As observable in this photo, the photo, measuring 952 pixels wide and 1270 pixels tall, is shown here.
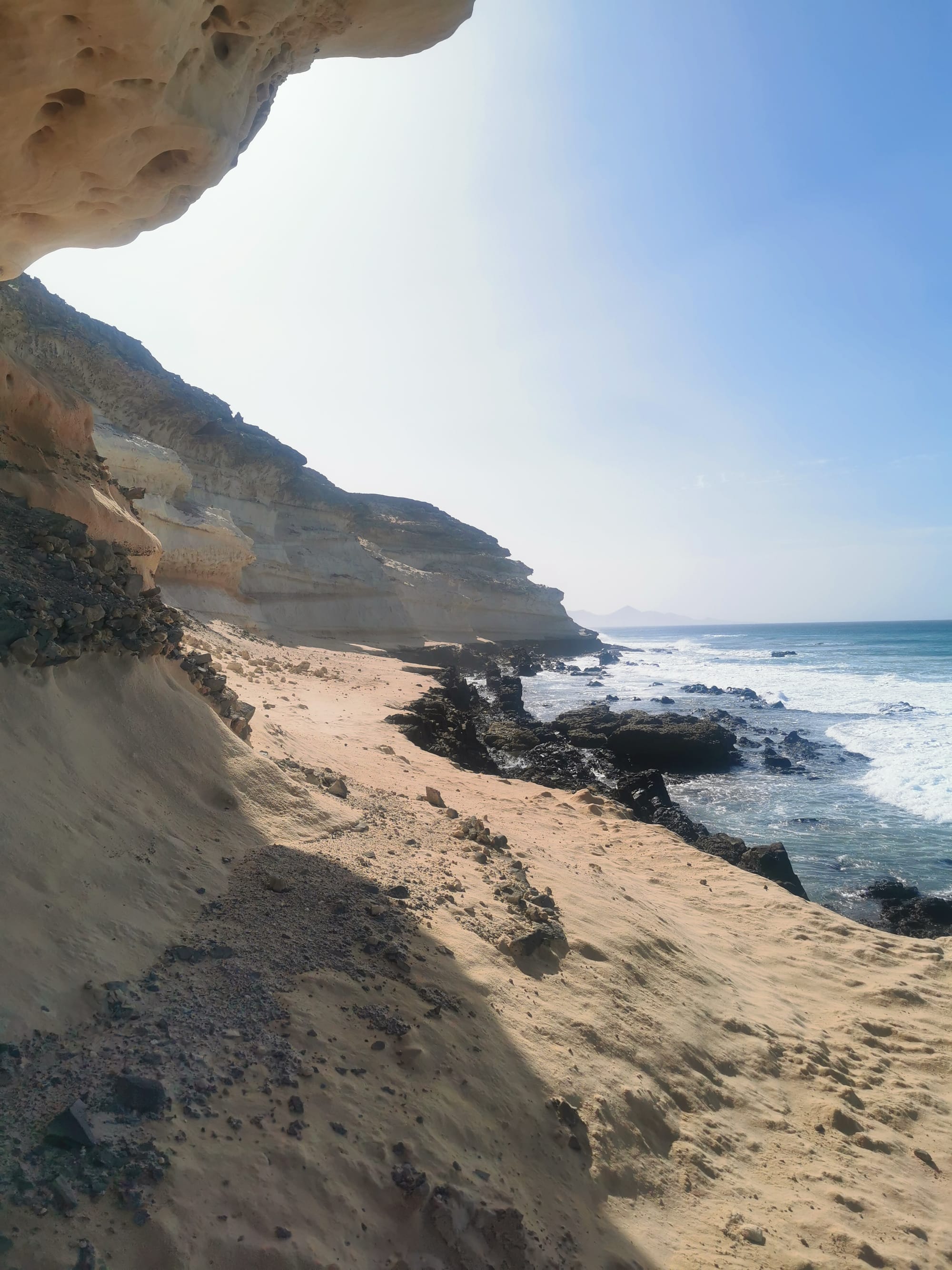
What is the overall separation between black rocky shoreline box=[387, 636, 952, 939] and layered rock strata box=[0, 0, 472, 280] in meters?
9.16

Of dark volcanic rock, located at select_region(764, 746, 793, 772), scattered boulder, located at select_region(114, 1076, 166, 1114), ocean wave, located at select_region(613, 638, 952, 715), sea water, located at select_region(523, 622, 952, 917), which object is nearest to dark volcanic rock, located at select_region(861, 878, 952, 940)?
sea water, located at select_region(523, 622, 952, 917)

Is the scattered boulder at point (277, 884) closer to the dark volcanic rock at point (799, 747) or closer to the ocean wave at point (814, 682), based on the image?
the dark volcanic rock at point (799, 747)

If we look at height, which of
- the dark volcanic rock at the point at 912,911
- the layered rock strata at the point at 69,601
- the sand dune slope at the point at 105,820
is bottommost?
the dark volcanic rock at the point at 912,911

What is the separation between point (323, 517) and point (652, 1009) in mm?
31625

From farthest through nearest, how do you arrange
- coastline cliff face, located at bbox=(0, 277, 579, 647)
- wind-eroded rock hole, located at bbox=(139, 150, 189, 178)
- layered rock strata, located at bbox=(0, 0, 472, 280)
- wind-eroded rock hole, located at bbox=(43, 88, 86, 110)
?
1. coastline cliff face, located at bbox=(0, 277, 579, 647)
2. wind-eroded rock hole, located at bbox=(139, 150, 189, 178)
3. wind-eroded rock hole, located at bbox=(43, 88, 86, 110)
4. layered rock strata, located at bbox=(0, 0, 472, 280)

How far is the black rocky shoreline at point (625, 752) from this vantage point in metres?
8.72

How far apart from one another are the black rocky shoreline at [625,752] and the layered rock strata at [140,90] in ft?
30.0

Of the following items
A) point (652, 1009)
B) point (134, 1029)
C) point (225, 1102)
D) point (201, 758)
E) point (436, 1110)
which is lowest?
point (652, 1009)

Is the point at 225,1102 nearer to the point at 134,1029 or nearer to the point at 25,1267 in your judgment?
the point at 134,1029

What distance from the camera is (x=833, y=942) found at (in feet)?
22.6

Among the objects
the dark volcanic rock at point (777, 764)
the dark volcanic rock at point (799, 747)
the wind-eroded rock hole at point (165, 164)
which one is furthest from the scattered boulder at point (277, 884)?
the dark volcanic rock at point (799, 747)

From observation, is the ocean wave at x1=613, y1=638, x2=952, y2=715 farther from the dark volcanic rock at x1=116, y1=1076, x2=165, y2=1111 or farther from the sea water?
the dark volcanic rock at x1=116, y1=1076, x2=165, y2=1111

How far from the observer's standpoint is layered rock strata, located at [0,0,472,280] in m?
3.74

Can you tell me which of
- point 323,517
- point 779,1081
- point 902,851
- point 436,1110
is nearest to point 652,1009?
point 779,1081
